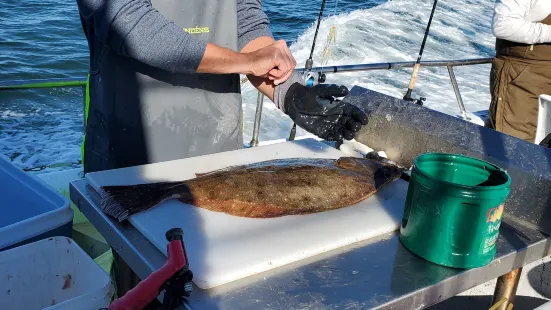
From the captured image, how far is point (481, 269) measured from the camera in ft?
5.79

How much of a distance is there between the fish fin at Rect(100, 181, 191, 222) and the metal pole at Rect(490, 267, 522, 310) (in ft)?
3.96

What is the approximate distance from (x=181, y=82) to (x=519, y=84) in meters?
3.22

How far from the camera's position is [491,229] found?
1.69 metres

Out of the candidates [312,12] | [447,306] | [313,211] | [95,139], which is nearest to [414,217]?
[313,211]

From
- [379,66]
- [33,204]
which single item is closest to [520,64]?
[379,66]

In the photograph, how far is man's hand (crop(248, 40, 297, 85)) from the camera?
2.42 metres

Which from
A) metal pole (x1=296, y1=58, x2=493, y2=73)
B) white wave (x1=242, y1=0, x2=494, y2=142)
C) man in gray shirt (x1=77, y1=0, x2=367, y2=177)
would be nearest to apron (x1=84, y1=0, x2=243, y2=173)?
man in gray shirt (x1=77, y1=0, x2=367, y2=177)

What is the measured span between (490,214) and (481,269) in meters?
0.22

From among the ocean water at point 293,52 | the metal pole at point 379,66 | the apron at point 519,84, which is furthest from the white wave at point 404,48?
the apron at point 519,84

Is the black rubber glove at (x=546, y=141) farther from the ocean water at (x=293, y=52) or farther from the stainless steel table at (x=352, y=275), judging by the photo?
the ocean water at (x=293, y=52)

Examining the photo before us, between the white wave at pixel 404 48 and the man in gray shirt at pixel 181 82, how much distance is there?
4258 millimetres

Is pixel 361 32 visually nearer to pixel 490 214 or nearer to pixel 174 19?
pixel 174 19

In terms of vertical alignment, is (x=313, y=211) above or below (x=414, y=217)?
below

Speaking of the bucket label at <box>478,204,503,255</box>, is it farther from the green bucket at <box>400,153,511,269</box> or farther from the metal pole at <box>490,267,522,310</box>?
the metal pole at <box>490,267,522,310</box>
